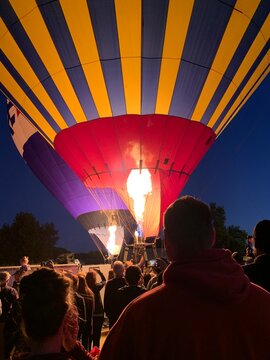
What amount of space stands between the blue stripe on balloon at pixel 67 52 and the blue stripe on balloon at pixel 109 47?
17.4 inches

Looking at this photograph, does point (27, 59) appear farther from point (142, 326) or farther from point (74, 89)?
point (142, 326)

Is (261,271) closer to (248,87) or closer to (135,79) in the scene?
(135,79)

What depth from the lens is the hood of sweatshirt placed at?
4.26 ft

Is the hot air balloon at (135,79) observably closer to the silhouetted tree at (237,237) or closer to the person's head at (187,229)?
the person's head at (187,229)

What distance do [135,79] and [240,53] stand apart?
1986 millimetres

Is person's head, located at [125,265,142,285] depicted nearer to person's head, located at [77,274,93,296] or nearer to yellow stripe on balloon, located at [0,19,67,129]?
person's head, located at [77,274,93,296]

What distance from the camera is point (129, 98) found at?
8.29 meters

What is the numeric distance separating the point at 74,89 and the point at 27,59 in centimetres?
101

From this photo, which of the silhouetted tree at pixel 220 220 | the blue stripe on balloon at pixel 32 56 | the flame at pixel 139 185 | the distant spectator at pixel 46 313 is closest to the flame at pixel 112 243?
the flame at pixel 139 185

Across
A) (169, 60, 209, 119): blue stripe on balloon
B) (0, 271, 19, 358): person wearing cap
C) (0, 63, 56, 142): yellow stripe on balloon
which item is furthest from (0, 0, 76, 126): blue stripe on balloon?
(0, 271, 19, 358): person wearing cap

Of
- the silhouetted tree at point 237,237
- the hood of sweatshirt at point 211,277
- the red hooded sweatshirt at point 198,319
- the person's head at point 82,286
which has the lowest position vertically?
the red hooded sweatshirt at point 198,319

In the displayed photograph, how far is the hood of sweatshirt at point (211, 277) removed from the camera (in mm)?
1299

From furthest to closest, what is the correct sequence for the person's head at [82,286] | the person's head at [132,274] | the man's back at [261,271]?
1. the person's head at [82,286]
2. the person's head at [132,274]
3. the man's back at [261,271]

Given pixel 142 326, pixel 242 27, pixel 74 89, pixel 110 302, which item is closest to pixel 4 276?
pixel 110 302
